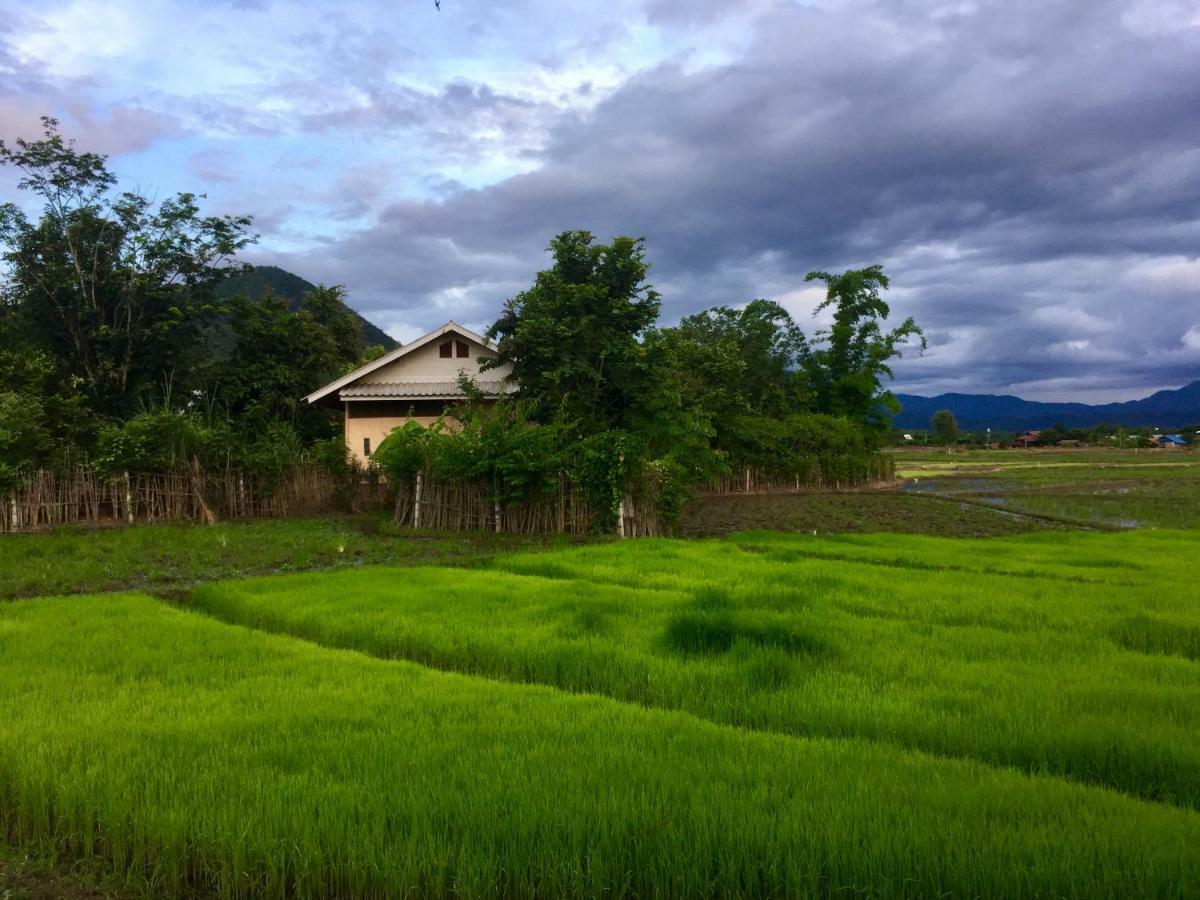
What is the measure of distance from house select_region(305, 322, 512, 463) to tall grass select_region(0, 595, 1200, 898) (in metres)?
18.2

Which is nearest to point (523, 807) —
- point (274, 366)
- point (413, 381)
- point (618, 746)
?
point (618, 746)

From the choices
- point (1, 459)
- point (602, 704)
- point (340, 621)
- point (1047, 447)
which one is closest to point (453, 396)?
point (1, 459)

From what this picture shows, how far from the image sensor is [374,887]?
3047 millimetres

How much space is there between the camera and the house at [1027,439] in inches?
3748

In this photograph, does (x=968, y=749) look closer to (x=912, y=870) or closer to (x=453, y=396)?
(x=912, y=870)

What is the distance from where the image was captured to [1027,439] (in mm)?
98562

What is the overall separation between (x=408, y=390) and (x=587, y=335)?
680cm

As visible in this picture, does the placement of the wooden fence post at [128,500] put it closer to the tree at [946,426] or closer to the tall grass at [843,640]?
the tall grass at [843,640]

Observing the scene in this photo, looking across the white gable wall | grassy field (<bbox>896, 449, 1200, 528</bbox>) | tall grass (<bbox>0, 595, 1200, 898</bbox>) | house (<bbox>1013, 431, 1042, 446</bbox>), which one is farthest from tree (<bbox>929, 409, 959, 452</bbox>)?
tall grass (<bbox>0, 595, 1200, 898</bbox>)

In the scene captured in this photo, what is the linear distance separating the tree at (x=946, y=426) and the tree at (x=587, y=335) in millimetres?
83375

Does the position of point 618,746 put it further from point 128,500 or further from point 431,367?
point 431,367

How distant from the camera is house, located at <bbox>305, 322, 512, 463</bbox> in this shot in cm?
2264

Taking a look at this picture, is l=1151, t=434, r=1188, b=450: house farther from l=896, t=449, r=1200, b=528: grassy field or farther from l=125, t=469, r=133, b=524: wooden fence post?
l=125, t=469, r=133, b=524: wooden fence post

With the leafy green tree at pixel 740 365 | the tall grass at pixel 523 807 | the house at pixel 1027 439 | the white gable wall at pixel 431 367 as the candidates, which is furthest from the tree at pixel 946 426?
the tall grass at pixel 523 807
